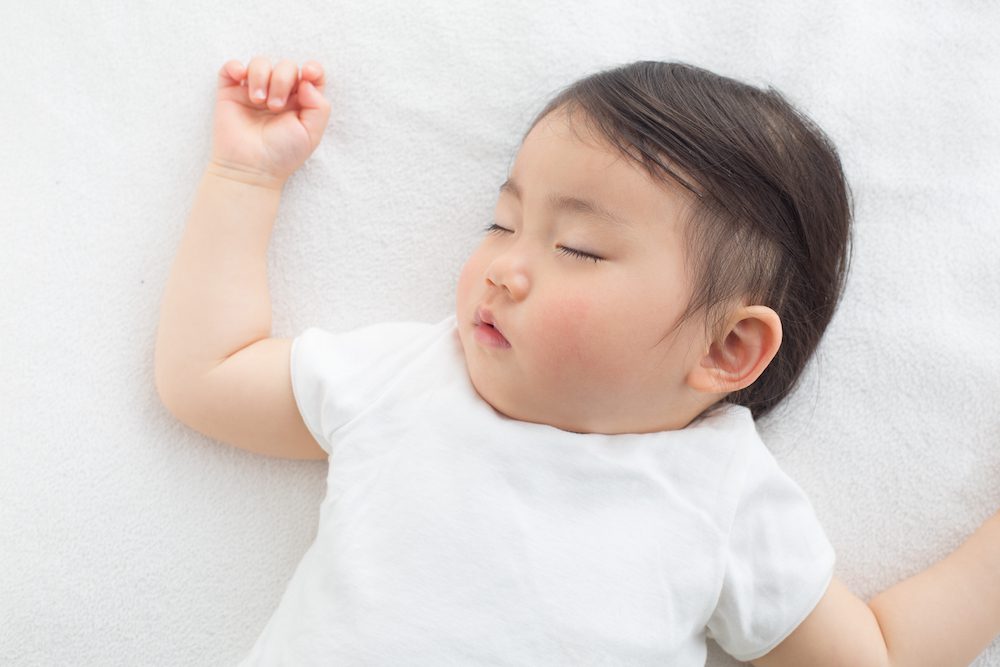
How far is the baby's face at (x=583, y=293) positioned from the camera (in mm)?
1018

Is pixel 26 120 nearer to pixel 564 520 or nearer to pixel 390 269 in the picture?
pixel 390 269

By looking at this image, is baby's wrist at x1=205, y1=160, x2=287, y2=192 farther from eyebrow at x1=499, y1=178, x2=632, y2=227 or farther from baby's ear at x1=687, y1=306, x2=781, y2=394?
baby's ear at x1=687, y1=306, x2=781, y2=394

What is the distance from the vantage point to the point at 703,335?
41.5 inches

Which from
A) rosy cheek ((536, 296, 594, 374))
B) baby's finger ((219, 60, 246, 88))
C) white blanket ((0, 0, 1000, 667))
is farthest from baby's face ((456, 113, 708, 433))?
baby's finger ((219, 60, 246, 88))

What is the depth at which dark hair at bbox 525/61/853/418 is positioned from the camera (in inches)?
40.5

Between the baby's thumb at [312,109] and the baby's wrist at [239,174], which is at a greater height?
the baby's thumb at [312,109]

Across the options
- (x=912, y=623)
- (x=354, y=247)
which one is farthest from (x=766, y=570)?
(x=354, y=247)

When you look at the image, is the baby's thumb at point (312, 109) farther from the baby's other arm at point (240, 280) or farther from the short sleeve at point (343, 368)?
the short sleeve at point (343, 368)

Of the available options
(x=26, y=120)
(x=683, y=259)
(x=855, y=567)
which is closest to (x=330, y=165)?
(x=26, y=120)

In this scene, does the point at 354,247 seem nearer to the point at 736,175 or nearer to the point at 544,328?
the point at 544,328

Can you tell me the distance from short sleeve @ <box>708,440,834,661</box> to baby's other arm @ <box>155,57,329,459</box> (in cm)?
59

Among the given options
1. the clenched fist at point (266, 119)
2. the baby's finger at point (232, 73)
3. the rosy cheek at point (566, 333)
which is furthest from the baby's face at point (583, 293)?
the baby's finger at point (232, 73)

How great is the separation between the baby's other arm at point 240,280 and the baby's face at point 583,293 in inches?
12.5

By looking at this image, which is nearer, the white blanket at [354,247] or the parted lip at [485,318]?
the parted lip at [485,318]
